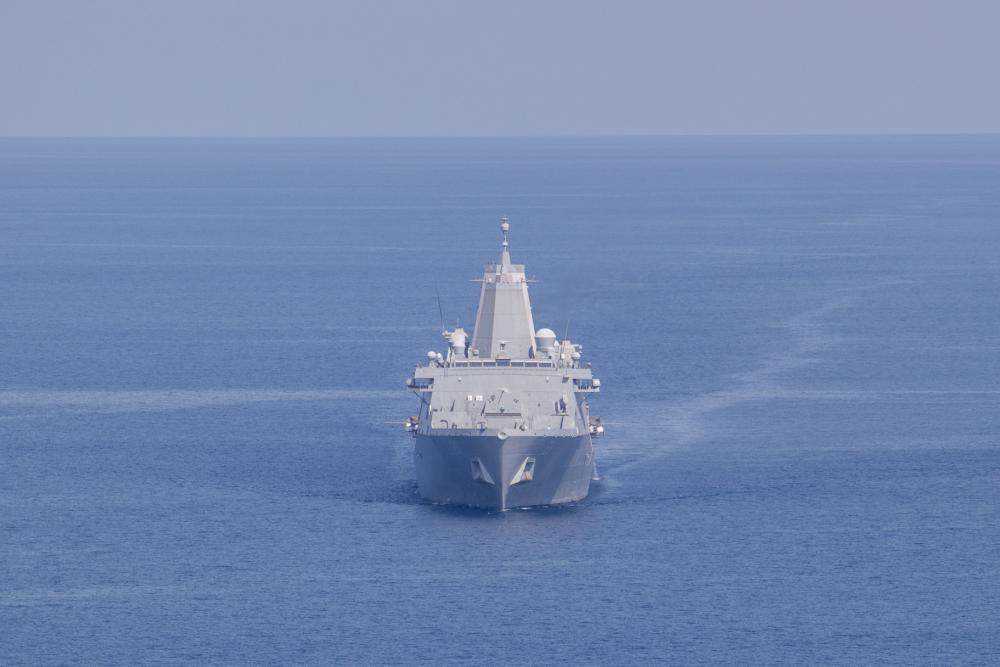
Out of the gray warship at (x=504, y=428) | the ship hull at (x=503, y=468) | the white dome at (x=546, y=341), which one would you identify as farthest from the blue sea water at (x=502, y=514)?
the white dome at (x=546, y=341)

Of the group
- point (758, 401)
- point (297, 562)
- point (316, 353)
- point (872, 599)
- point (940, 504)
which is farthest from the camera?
point (316, 353)

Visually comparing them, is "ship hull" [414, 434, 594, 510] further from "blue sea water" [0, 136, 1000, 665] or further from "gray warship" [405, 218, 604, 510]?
"blue sea water" [0, 136, 1000, 665]

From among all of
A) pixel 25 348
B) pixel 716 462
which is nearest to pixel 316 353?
pixel 25 348

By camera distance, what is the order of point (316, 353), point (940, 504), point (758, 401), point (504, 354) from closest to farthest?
1. point (940, 504)
2. point (504, 354)
3. point (758, 401)
4. point (316, 353)

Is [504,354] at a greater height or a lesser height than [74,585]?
greater

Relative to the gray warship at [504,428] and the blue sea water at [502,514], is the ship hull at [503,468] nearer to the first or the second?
the gray warship at [504,428]

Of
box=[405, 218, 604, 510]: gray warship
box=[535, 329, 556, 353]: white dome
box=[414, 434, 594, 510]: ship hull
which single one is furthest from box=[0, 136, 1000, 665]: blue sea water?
box=[535, 329, 556, 353]: white dome

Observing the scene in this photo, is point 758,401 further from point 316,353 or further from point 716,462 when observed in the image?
point 316,353
